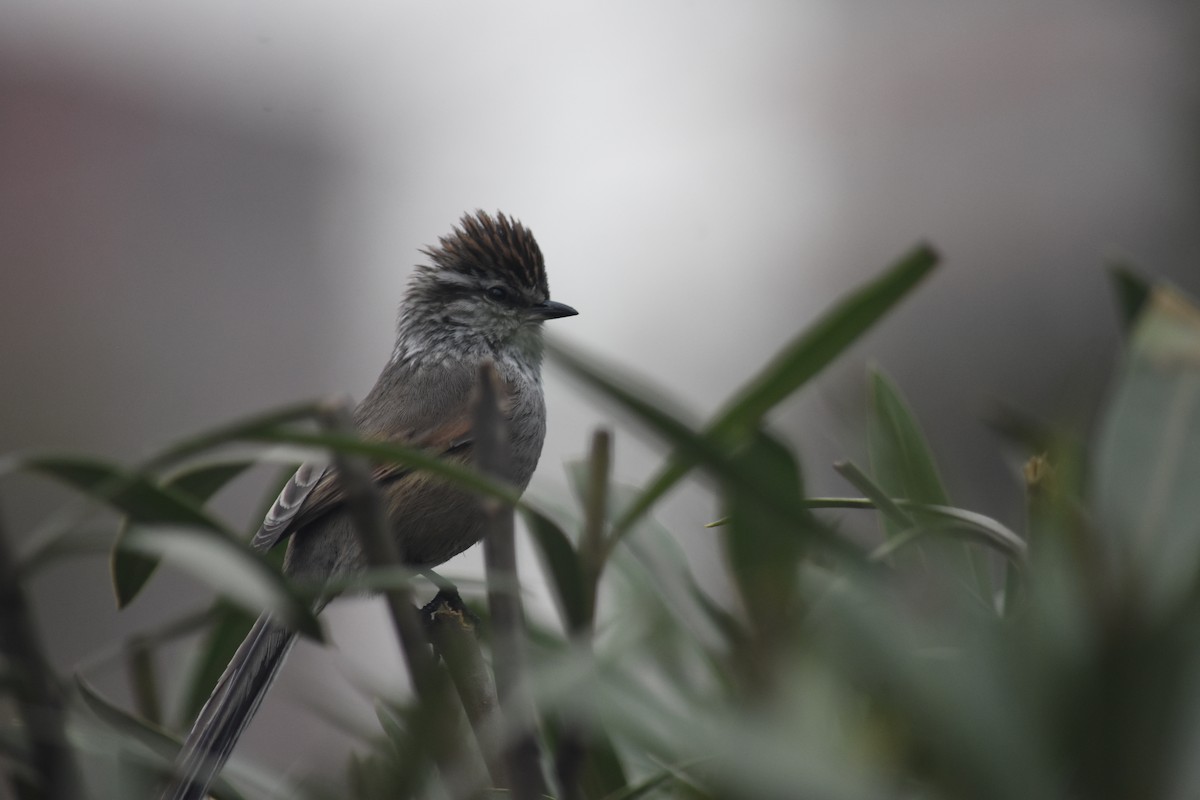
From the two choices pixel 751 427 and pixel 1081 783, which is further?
pixel 751 427

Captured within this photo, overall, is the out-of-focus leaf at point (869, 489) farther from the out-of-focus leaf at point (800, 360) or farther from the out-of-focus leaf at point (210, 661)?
A: the out-of-focus leaf at point (210, 661)

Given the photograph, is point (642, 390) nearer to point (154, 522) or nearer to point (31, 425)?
point (154, 522)

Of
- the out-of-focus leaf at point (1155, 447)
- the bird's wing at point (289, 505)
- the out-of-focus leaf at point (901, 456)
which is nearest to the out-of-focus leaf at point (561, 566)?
the out-of-focus leaf at point (1155, 447)

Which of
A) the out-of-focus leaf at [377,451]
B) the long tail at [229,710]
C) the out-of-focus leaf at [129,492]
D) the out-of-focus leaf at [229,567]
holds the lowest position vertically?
the long tail at [229,710]

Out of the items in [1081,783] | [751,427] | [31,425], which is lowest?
[31,425]

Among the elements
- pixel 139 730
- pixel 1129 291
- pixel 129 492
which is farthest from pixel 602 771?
pixel 1129 291

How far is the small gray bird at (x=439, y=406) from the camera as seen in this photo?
294 cm

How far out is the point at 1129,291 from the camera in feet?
3.63

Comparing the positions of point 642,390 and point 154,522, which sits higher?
point 642,390

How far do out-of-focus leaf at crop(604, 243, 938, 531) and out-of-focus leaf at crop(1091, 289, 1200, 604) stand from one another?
0.68ft

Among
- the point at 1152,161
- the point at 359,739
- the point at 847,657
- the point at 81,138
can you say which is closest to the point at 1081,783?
the point at 847,657

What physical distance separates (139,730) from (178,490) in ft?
1.05

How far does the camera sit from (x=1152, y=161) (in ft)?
25.0

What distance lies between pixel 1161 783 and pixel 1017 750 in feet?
0.28
